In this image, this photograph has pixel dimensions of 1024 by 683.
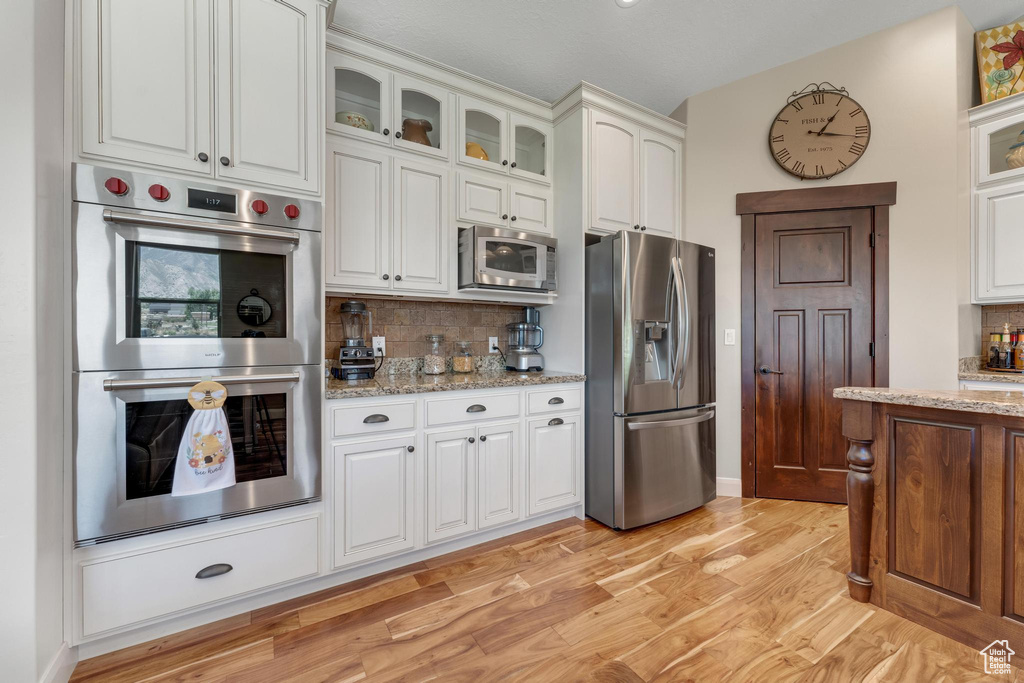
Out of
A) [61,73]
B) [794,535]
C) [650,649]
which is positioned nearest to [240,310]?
[61,73]

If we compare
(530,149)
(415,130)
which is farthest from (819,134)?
(415,130)

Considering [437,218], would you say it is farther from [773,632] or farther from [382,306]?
[773,632]

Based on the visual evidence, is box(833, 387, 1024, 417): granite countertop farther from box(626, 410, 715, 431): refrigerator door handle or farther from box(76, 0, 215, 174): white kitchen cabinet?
box(76, 0, 215, 174): white kitchen cabinet

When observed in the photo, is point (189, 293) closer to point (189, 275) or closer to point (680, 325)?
point (189, 275)

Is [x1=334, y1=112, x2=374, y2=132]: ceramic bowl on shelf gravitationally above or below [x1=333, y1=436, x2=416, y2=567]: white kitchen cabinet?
above

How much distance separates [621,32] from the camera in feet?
8.09

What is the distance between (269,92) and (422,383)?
4.70ft

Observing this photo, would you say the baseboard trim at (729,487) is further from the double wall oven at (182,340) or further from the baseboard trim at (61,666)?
the baseboard trim at (61,666)

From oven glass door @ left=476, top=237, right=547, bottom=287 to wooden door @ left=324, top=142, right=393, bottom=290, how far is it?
54 cm

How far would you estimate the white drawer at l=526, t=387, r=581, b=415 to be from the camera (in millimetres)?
2459

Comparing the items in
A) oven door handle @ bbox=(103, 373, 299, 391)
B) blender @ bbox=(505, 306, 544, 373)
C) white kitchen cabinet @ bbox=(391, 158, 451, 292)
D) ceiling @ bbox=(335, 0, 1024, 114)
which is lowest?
oven door handle @ bbox=(103, 373, 299, 391)

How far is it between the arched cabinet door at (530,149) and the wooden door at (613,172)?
→ 352mm

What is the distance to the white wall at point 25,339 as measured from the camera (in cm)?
122

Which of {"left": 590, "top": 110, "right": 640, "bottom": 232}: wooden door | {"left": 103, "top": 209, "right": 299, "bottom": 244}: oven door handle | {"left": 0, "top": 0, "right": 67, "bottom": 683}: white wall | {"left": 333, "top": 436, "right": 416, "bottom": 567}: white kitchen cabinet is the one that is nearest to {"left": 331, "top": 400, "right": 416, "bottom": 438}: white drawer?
{"left": 333, "top": 436, "right": 416, "bottom": 567}: white kitchen cabinet
